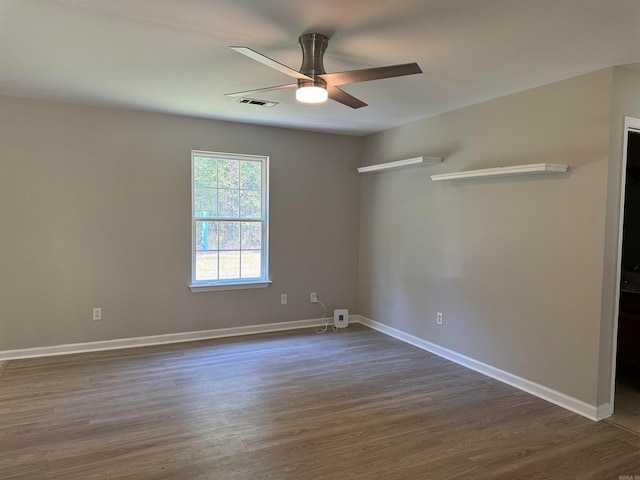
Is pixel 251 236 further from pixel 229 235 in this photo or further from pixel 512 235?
pixel 512 235

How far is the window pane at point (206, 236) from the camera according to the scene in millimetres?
4766

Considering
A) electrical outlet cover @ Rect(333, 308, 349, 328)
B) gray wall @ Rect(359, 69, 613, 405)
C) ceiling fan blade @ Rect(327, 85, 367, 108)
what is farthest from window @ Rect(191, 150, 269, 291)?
ceiling fan blade @ Rect(327, 85, 367, 108)

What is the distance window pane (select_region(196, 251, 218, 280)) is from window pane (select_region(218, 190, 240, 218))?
1.54 feet

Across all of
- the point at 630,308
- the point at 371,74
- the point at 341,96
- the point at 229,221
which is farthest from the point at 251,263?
the point at 630,308

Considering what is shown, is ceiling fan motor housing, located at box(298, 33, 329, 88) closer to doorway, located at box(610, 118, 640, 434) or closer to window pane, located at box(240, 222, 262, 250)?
doorway, located at box(610, 118, 640, 434)

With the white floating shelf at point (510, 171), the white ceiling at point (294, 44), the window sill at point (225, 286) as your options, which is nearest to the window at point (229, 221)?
the window sill at point (225, 286)

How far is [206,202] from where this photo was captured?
4.79m

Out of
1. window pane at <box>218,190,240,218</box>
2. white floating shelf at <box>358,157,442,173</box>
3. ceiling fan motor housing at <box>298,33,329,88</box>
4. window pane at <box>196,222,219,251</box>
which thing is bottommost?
window pane at <box>196,222,219,251</box>

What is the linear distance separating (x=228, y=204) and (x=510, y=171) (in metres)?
3.00

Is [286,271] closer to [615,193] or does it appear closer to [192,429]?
[192,429]

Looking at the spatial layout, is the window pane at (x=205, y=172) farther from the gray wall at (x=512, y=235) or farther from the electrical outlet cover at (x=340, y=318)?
the electrical outlet cover at (x=340, y=318)

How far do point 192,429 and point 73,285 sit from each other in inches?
90.8

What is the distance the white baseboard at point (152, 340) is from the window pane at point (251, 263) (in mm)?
616

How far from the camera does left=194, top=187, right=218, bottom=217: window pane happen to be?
15.6ft
